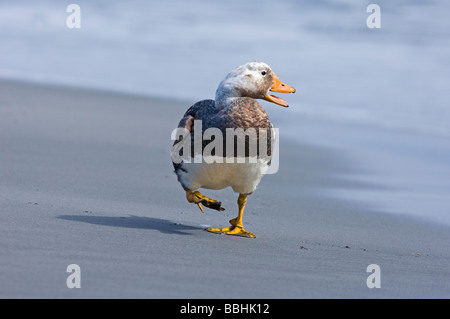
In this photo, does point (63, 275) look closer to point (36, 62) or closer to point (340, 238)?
point (340, 238)

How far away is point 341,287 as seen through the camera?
16.6ft

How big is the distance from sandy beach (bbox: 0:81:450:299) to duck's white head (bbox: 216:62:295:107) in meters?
1.13

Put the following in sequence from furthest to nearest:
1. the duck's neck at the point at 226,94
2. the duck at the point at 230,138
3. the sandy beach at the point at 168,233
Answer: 1. the duck's neck at the point at 226,94
2. the duck at the point at 230,138
3. the sandy beach at the point at 168,233

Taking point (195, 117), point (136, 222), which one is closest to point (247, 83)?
point (195, 117)

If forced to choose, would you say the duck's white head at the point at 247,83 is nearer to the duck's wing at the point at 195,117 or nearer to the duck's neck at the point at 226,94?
the duck's neck at the point at 226,94

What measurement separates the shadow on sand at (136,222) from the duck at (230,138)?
29 centimetres

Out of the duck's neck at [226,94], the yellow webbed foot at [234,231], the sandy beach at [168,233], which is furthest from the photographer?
the yellow webbed foot at [234,231]

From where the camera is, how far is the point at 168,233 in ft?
20.7

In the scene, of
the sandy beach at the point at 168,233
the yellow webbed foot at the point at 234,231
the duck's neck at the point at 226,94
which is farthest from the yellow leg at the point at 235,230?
the duck's neck at the point at 226,94

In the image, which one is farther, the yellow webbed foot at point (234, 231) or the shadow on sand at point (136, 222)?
the yellow webbed foot at point (234, 231)

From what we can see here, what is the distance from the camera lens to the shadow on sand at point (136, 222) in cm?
644

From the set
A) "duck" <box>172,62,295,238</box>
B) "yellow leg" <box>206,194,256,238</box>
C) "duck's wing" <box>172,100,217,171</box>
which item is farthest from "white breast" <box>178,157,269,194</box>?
"yellow leg" <box>206,194,256,238</box>

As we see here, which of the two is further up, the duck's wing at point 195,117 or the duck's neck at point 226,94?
the duck's neck at point 226,94

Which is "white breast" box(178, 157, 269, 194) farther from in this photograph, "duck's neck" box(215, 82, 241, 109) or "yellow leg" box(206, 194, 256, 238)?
"duck's neck" box(215, 82, 241, 109)
